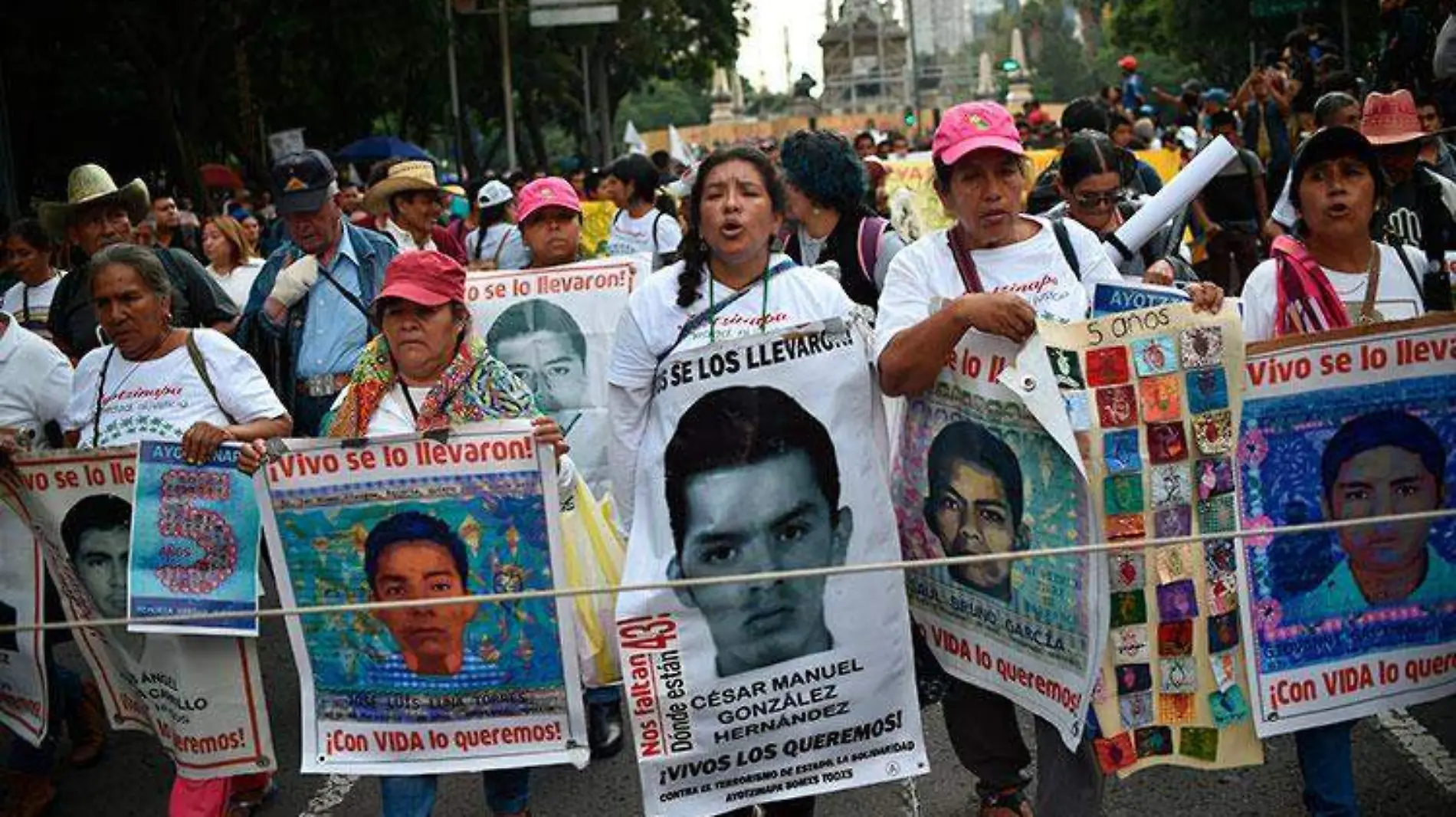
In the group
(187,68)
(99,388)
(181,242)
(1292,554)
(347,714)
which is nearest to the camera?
(1292,554)

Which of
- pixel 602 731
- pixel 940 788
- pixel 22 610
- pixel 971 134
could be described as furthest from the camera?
pixel 602 731

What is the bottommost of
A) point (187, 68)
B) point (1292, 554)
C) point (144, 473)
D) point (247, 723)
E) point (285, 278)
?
point (247, 723)

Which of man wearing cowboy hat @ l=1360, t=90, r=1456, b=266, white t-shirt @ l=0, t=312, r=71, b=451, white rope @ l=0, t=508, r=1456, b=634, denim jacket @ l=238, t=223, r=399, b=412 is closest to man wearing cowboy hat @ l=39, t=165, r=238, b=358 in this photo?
denim jacket @ l=238, t=223, r=399, b=412

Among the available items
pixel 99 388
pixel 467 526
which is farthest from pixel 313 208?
pixel 467 526

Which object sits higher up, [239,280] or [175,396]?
[239,280]

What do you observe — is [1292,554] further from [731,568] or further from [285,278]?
[285,278]

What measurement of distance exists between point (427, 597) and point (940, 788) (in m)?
1.94

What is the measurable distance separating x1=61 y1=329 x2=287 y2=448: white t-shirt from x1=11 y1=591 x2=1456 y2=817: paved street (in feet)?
4.75

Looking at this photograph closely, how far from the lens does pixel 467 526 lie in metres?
4.46

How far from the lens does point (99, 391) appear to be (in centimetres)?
528

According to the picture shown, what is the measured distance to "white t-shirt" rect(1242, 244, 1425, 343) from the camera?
181 inches

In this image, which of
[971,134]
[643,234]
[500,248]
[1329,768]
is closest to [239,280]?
[500,248]

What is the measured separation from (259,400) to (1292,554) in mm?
2895

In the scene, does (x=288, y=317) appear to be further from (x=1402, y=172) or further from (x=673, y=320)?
(x=1402, y=172)
